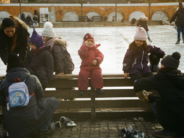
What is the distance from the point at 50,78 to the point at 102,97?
0.93 meters

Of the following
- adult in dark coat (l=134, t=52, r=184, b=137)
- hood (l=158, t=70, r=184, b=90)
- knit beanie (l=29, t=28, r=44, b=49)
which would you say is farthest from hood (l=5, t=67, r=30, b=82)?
hood (l=158, t=70, r=184, b=90)

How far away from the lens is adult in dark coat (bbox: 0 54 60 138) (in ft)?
10.9

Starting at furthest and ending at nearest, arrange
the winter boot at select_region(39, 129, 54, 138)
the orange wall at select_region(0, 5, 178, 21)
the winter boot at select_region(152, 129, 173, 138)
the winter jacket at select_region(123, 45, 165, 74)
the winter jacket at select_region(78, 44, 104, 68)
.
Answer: the orange wall at select_region(0, 5, 178, 21) < the winter jacket at select_region(78, 44, 104, 68) < the winter jacket at select_region(123, 45, 165, 74) < the winter boot at select_region(39, 129, 54, 138) < the winter boot at select_region(152, 129, 173, 138)

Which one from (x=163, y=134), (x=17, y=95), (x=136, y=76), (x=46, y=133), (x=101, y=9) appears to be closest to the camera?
(x=17, y=95)

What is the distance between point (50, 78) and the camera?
4172 millimetres

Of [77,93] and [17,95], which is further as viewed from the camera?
[77,93]

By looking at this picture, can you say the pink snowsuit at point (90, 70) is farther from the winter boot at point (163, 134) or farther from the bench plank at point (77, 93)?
the winter boot at point (163, 134)

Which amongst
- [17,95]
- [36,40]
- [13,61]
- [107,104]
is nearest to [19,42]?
[36,40]

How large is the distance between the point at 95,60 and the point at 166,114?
1.48 m

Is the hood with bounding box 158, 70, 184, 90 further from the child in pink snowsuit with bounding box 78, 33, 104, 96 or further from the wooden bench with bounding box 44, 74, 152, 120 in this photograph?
the child in pink snowsuit with bounding box 78, 33, 104, 96

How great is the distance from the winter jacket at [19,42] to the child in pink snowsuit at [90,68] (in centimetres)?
97

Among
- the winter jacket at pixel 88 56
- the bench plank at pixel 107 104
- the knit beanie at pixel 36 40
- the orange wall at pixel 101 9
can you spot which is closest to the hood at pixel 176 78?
the bench plank at pixel 107 104

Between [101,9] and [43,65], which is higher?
[101,9]

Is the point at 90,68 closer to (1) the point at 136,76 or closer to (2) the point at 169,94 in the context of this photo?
(1) the point at 136,76
